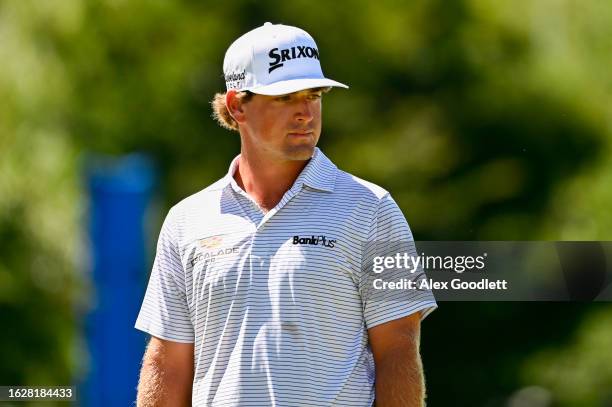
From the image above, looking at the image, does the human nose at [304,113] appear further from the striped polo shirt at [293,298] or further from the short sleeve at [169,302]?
the short sleeve at [169,302]

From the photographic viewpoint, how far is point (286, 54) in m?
2.15

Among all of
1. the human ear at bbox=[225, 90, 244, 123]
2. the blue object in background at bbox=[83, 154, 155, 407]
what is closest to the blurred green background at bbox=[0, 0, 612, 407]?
the blue object in background at bbox=[83, 154, 155, 407]

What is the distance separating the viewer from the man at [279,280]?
2.04 meters

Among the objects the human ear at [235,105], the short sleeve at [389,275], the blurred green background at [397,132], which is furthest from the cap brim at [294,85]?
the blurred green background at [397,132]

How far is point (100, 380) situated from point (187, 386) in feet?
3.47

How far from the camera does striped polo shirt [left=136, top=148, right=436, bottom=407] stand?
2.03 metres

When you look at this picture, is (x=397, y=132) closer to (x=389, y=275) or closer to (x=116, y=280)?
(x=116, y=280)

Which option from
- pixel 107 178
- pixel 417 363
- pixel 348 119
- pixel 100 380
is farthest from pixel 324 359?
pixel 348 119

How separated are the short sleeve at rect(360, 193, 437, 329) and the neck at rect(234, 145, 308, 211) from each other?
165mm

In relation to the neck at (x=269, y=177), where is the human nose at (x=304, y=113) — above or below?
above

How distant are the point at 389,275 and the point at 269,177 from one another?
0.88ft

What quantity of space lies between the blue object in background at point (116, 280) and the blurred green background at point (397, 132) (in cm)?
92

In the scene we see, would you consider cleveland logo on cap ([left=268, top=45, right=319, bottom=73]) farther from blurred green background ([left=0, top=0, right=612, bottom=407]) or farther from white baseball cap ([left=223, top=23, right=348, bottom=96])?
blurred green background ([left=0, top=0, right=612, bottom=407])

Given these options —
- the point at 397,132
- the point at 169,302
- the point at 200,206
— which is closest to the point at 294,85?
the point at 200,206
